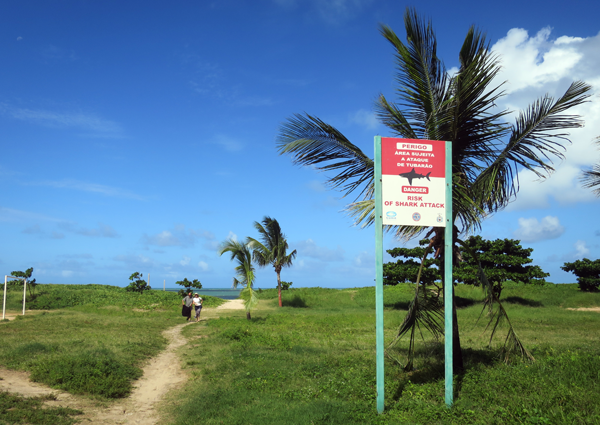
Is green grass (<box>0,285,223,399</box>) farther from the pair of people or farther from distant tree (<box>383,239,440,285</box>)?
distant tree (<box>383,239,440,285</box>)

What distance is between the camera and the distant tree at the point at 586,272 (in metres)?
24.8

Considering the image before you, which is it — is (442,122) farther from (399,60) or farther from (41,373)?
(41,373)

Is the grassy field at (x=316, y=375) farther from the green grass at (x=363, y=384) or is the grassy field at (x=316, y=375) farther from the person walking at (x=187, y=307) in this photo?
the person walking at (x=187, y=307)

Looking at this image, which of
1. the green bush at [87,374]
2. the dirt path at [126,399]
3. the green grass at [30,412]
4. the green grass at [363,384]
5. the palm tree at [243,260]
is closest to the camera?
the green grass at [30,412]

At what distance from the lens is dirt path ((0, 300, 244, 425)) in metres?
6.43

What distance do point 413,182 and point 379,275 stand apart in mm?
1686

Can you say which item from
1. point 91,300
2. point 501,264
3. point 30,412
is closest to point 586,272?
point 501,264

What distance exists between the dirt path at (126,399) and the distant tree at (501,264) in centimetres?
1877

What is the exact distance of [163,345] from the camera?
12906 millimetres

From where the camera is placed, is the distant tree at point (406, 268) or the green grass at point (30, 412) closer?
the green grass at point (30, 412)

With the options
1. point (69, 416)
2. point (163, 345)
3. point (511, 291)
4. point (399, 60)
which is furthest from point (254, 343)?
point (511, 291)

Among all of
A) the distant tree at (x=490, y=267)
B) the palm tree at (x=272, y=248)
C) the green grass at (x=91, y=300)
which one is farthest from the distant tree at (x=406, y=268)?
the green grass at (x=91, y=300)

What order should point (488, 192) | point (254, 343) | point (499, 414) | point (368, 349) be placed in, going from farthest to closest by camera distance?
point (254, 343)
point (368, 349)
point (488, 192)
point (499, 414)

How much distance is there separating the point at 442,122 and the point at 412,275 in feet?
57.6
